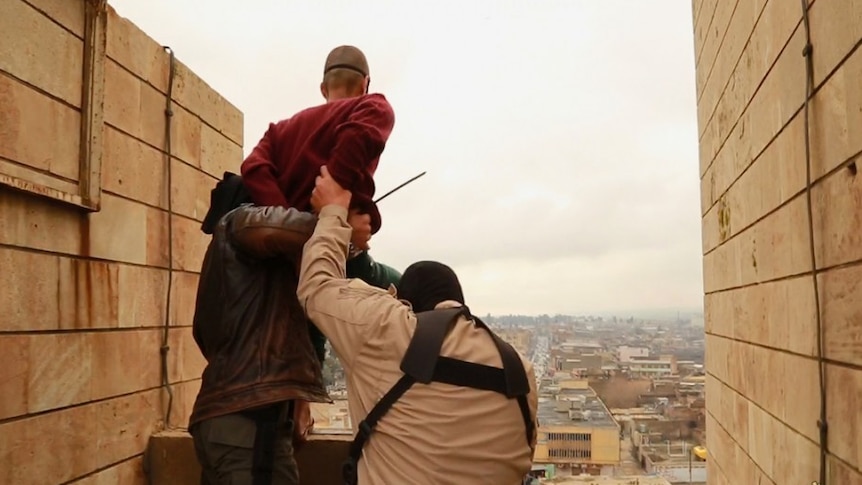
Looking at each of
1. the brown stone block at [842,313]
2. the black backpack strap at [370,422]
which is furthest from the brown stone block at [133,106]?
the brown stone block at [842,313]

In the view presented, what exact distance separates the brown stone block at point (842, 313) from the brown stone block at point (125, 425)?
9.54 ft

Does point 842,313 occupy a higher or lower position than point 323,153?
lower

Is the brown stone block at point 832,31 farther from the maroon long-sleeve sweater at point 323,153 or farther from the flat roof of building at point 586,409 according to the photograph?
Result: the flat roof of building at point 586,409

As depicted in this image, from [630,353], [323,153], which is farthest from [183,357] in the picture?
[630,353]

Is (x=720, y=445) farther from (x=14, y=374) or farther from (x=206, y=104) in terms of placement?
(x=14, y=374)

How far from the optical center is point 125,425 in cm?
347

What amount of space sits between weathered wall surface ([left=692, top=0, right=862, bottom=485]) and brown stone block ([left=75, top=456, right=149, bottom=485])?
287 cm

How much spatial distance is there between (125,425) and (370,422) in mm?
1948

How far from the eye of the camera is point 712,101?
4867 mm

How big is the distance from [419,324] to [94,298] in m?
1.86

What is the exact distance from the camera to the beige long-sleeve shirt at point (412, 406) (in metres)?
2.00

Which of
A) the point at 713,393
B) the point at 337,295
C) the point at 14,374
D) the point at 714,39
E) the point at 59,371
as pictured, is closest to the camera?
the point at 337,295

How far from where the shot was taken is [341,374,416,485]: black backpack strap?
2002mm

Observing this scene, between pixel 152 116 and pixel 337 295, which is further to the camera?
pixel 152 116
